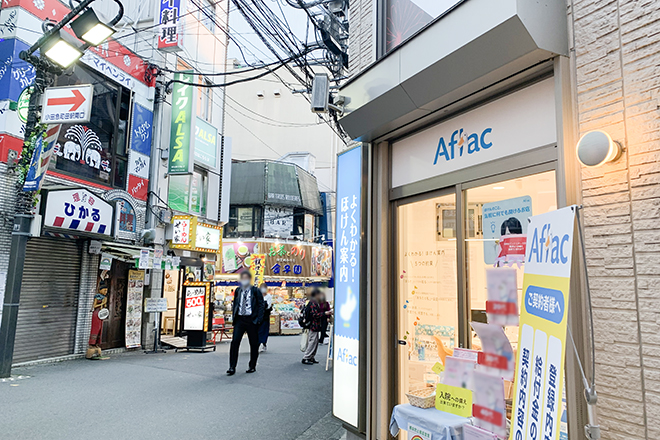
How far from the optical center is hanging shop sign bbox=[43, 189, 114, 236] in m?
9.37

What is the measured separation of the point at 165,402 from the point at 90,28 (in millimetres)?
6062

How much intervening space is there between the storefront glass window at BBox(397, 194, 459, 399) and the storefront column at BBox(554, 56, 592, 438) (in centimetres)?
160

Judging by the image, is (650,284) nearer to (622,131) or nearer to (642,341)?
(642,341)

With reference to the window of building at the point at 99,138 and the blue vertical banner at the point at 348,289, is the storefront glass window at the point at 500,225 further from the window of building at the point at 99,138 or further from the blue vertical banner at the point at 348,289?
the window of building at the point at 99,138

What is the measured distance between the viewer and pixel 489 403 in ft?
11.6

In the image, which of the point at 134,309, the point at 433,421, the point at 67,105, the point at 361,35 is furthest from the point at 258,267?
the point at 433,421

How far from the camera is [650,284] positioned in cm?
282

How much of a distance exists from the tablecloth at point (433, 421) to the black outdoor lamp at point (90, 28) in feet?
23.3

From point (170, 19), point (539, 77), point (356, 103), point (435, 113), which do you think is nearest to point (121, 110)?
point (170, 19)

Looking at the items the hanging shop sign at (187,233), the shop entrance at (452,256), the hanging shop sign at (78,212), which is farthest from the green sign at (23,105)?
the shop entrance at (452,256)

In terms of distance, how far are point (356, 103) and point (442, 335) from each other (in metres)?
2.97

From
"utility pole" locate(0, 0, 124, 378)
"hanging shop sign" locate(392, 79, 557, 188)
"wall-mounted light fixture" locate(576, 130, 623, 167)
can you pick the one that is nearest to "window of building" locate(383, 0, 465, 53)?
"hanging shop sign" locate(392, 79, 557, 188)

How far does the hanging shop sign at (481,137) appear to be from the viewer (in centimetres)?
389

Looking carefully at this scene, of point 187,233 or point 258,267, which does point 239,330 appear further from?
point 258,267
